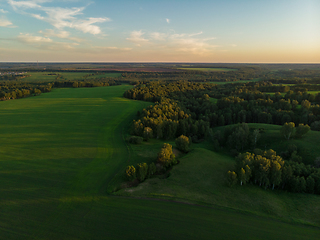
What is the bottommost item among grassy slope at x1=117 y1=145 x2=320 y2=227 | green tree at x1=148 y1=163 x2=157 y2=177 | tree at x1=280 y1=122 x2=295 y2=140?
grassy slope at x1=117 y1=145 x2=320 y2=227

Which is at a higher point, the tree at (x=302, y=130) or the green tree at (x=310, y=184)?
the tree at (x=302, y=130)

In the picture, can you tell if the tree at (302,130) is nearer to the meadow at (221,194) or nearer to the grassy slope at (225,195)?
the grassy slope at (225,195)

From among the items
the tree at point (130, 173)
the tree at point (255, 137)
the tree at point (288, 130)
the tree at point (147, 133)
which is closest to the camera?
the tree at point (130, 173)

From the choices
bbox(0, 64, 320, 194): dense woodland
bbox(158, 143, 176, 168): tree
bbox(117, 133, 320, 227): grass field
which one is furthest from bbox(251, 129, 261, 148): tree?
bbox(158, 143, 176, 168): tree

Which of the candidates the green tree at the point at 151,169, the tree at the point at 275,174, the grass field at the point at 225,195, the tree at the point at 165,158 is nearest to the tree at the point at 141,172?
the grass field at the point at 225,195

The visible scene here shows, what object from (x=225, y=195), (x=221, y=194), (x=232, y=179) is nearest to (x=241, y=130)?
(x=232, y=179)

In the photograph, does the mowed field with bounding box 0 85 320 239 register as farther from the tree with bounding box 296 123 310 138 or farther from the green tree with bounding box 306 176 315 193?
the tree with bounding box 296 123 310 138

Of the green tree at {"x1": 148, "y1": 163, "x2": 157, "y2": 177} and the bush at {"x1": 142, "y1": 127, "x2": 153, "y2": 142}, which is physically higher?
the bush at {"x1": 142, "y1": 127, "x2": 153, "y2": 142}

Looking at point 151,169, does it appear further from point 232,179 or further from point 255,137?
point 255,137

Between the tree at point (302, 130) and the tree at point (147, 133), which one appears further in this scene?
the tree at point (147, 133)

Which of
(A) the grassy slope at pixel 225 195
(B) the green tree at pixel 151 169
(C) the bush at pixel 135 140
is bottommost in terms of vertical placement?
(A) the grassy slope at pixel 225 195

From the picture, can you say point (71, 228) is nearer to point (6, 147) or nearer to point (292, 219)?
point (292, 219)
